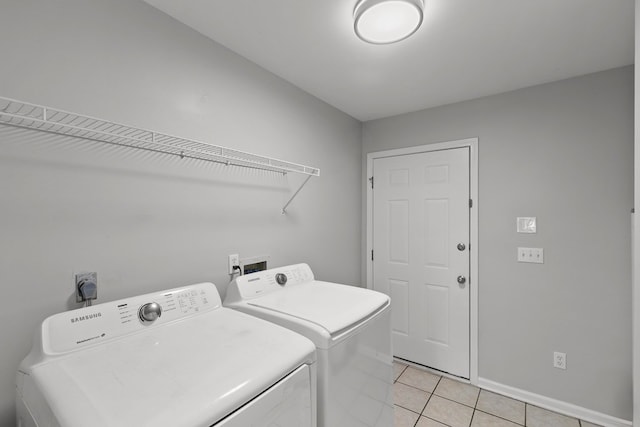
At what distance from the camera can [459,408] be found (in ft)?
6.99

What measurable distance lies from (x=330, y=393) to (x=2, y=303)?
1.19 meters

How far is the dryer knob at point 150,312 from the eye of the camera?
1178mm

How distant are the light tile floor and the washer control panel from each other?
1195mm

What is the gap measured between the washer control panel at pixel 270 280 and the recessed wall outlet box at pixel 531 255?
162 cm

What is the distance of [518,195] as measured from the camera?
2.25m

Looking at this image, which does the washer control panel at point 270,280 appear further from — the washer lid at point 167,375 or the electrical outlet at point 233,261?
the washer lid at point 167,375

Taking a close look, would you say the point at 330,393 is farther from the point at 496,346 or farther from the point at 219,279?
the point at 496,346

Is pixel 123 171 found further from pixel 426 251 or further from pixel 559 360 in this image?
pixel 559 360

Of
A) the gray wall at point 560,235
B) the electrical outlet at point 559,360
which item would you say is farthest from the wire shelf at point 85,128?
the electrical outlet at point 559,360

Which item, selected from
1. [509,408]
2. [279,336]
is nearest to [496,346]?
[509,408]

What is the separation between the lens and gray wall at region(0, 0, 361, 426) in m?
1.03

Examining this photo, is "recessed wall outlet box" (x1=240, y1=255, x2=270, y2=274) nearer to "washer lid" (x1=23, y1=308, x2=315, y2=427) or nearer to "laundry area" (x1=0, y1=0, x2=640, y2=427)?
"laundry area" (x1=0, y1=0, x2=640, y2=427)

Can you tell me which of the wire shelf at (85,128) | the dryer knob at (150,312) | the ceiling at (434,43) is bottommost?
the dryer knob at (150,312)

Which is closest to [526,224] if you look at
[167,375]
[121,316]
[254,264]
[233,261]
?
[254,264]
